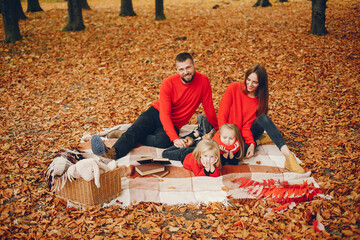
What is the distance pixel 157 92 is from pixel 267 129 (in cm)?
393

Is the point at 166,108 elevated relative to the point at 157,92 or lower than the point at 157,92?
elevated

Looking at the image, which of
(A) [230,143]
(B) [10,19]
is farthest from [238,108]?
(B) [10,19]

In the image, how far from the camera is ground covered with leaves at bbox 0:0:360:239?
3.31 metres

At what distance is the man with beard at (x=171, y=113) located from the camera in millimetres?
4617

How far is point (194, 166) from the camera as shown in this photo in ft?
13.8

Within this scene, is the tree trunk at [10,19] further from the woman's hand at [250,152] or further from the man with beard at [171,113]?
the woman's hand at [250,152]

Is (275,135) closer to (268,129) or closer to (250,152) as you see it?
(268,129)

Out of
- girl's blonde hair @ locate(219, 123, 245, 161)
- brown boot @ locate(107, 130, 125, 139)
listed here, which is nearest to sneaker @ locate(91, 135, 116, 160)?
brown boot @ locate(107, 130, 125, 139)

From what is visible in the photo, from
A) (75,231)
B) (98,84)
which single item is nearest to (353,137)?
(75,231)

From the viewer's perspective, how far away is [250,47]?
9930mm

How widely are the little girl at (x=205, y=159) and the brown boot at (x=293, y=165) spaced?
110 cm

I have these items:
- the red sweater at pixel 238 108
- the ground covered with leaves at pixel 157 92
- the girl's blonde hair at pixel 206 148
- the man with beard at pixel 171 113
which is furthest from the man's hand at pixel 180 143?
the ground covered with leaves at pixel 157 92

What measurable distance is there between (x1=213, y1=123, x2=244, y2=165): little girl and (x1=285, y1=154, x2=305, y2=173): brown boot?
0.69 metres

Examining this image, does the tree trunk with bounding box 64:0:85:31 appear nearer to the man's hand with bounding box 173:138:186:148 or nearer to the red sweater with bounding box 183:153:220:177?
the man's hand with bounding box 173:138:186:148
